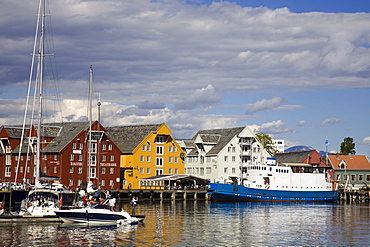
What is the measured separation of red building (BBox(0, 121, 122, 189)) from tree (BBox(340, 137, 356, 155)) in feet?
266

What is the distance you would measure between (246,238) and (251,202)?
171 ft

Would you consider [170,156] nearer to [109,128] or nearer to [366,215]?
[109,128]

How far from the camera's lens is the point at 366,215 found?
243ft

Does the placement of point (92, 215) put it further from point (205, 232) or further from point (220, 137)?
point (220, 137)

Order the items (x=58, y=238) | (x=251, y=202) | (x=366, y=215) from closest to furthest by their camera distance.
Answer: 1. (x=58, y=238)
2. (x=366, y=215)
3. (x=251, y=202)

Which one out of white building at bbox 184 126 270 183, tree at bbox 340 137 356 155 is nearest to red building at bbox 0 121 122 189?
white building at bbox 184 126 270 183

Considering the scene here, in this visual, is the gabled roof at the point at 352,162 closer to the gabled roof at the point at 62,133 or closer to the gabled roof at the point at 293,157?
the gabled roof at the point at 293,157

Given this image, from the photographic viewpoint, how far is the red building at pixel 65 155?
101812 mm

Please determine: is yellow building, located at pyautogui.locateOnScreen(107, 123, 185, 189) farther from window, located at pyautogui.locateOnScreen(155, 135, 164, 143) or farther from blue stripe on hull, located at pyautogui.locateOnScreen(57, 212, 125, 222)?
blue stripe on hull, located at pyautogui.locateOnScreen(57, 212, 125, 222)

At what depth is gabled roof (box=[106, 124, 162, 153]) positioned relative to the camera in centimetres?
11494

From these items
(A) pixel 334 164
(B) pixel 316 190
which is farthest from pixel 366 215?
(A) pixel 334 164

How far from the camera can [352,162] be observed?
446ft

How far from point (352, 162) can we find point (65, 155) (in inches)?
2679

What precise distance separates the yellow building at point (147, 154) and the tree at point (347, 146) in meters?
65.0
